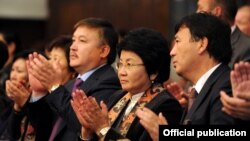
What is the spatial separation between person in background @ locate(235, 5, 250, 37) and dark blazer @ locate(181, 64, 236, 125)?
1.51m

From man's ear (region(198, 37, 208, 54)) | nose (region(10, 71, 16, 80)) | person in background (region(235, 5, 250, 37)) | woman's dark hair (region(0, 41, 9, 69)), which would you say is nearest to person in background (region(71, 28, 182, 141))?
man's ear (region(198, 37, 208, 54))

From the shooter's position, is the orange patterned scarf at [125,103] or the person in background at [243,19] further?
the person in background at [243,19]

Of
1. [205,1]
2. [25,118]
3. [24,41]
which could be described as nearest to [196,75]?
[205,1]

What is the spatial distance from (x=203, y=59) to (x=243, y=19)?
1.45 m

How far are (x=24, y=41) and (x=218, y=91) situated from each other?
8.51 meters

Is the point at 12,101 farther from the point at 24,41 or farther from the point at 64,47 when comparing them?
the point at 24,41

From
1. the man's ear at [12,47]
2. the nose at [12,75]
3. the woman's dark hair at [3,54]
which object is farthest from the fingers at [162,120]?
the man's ear at [12,47]

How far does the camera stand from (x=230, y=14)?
4.78 meters

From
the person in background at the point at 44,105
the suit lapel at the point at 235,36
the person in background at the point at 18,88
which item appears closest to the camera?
the person in background at the point at 44,105

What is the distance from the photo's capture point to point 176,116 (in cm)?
375

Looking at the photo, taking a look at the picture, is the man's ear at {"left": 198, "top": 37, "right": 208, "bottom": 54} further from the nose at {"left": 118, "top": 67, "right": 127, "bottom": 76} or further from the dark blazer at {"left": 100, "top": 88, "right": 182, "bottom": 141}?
the nose at {"left": 118, "top": 67, "right": 127, "bottom": 76}

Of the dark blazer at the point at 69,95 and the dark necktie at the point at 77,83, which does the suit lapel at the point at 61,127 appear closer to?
the dark blazer at the point at 69,95

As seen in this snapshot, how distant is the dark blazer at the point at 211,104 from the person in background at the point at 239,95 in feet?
0.45

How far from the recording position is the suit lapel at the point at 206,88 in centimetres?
344
